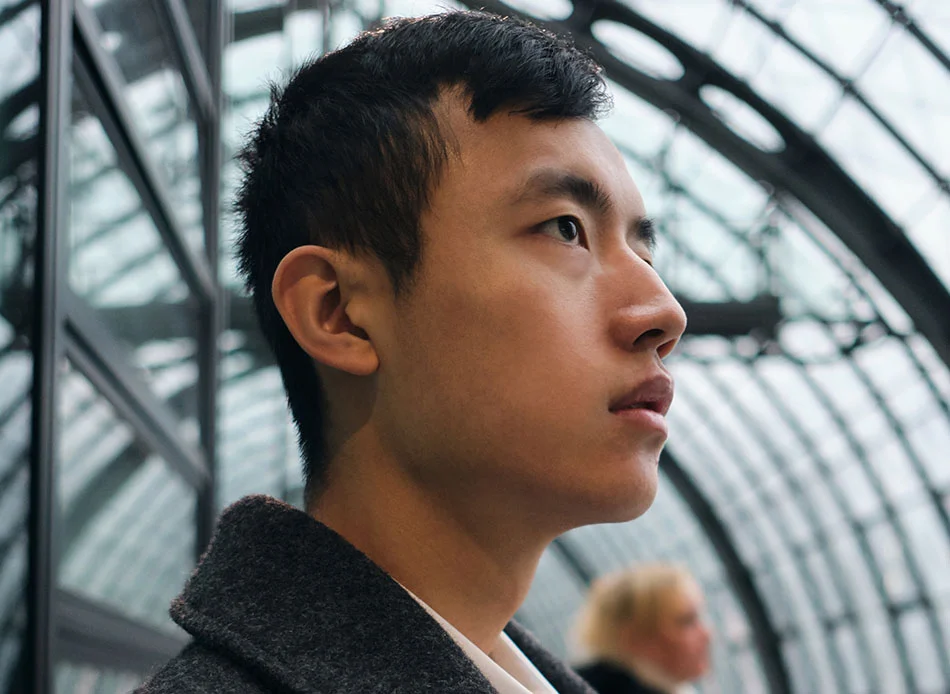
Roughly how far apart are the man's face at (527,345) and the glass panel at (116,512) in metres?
1.20

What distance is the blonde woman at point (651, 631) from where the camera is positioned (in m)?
5.62

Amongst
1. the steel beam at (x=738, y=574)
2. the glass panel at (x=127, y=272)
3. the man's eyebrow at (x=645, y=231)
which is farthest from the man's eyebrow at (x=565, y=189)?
the steel beam at (x=738, y=574)

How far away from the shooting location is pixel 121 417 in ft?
14.1

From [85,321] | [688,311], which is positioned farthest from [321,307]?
[688,311]

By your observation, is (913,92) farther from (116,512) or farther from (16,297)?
(16,297)

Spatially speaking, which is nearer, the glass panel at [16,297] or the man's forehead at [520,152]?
the man's forehead at [520,152]

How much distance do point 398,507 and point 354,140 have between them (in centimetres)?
61

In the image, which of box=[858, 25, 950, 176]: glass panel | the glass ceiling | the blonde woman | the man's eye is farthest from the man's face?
box=[858, 25, 950, 176]: glass panel

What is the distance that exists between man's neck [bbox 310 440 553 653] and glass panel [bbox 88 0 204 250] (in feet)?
7.36

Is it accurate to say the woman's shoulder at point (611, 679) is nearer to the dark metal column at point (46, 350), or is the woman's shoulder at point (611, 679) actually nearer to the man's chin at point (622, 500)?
the dark metal column at point (46, 350)

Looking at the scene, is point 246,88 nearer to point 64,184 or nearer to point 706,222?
point 706,222

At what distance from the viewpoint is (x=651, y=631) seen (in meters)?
5.68

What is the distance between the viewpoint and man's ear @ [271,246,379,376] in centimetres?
187

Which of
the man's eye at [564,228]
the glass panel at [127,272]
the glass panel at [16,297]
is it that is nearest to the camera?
the man's eye at [564,228]
